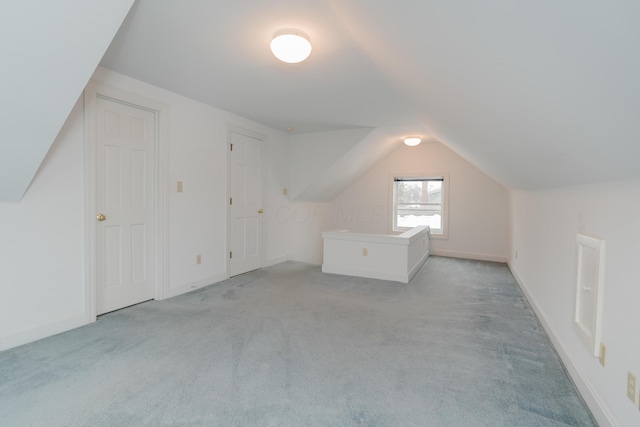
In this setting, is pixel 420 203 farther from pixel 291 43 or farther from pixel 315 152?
pixel 291 43

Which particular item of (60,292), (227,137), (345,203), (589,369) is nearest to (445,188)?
(345,203)

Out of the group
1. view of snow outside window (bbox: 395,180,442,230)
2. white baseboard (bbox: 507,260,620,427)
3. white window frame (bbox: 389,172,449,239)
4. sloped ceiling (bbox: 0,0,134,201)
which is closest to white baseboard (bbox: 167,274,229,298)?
sloped ceiling (bbox: 0,0,134,201)

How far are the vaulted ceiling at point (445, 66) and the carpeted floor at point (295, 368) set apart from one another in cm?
128

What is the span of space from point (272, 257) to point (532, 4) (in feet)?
15.4

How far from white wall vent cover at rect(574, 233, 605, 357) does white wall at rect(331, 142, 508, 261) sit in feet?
13.2

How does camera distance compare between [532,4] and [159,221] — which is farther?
[159,221]

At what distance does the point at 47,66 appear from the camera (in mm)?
1694

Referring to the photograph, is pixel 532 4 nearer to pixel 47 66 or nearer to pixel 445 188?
pixel 47 66

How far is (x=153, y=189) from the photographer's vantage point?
3.26m

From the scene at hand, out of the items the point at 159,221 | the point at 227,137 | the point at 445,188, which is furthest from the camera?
the point at 445,188

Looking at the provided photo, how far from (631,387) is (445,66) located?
1.78m

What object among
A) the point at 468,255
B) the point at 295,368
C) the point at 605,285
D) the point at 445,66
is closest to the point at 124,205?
the point at 295,368

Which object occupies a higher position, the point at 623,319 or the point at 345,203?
the point at 345,203

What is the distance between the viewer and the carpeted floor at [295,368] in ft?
5.19
